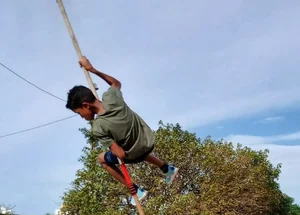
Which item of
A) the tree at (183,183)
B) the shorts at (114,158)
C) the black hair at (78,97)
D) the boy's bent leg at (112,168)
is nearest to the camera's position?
the black hair at (78,97)

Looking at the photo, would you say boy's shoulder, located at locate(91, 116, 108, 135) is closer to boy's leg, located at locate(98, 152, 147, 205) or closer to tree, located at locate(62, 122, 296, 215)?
boy's leg, located at locate(98, 152, 147, 205)

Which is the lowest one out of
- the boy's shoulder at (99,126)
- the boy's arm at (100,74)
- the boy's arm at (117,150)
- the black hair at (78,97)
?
the boy's arm at (117,150)

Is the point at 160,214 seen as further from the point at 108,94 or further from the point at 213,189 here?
the point at 108,94

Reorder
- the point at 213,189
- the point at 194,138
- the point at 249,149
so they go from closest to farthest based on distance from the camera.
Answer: the point at 213,189 → the point at 194,138 → the point at 249,149

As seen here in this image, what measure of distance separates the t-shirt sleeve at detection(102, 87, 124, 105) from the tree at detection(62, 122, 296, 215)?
12864 millimetres

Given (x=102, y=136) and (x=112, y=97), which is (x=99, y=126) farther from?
(x=112, y=97)

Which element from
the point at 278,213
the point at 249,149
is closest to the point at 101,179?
the point at 249,149

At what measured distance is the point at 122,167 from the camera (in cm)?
392

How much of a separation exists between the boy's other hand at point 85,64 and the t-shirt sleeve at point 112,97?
0.23m

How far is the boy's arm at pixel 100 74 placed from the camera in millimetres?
3934

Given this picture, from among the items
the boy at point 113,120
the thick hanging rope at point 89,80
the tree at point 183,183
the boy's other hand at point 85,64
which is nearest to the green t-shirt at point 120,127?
the boy at point 113,120

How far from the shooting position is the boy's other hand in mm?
3930

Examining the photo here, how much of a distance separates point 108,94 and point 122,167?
594mm

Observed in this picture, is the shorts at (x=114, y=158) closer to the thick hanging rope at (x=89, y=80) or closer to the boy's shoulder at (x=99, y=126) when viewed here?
the thick hanging rope at (x=89, y=80)
